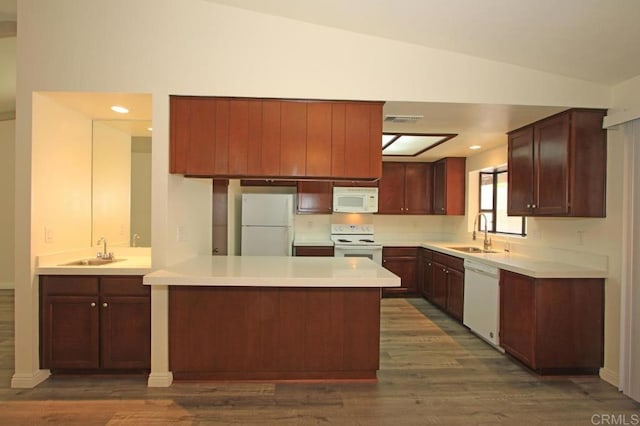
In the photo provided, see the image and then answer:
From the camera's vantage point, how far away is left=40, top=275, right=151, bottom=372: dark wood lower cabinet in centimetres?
254

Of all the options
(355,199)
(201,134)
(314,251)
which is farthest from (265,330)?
(355,199)

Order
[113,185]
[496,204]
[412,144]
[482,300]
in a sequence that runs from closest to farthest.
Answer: [113,185] < [482,300] < [412,144] < [496,204]

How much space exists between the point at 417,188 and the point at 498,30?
3.62 metres

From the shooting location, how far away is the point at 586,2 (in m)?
1.81

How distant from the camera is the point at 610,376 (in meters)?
2.63

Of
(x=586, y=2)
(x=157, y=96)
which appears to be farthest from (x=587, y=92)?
(x=157, y=96)

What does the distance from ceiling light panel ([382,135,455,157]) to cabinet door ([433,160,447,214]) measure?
0.72 m

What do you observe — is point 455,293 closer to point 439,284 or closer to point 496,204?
point 439,284

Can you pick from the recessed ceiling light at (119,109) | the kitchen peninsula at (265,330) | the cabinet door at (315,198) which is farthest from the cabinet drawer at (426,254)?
the recessed ceiling light at (119,109)

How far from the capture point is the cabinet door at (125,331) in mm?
2551

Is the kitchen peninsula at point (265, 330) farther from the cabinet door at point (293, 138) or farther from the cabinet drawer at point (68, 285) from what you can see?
the cabinet door at point (293, 138)

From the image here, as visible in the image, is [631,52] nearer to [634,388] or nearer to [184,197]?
[634,388]

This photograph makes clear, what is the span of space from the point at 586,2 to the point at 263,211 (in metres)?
3.94

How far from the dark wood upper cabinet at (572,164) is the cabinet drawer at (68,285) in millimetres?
3791
